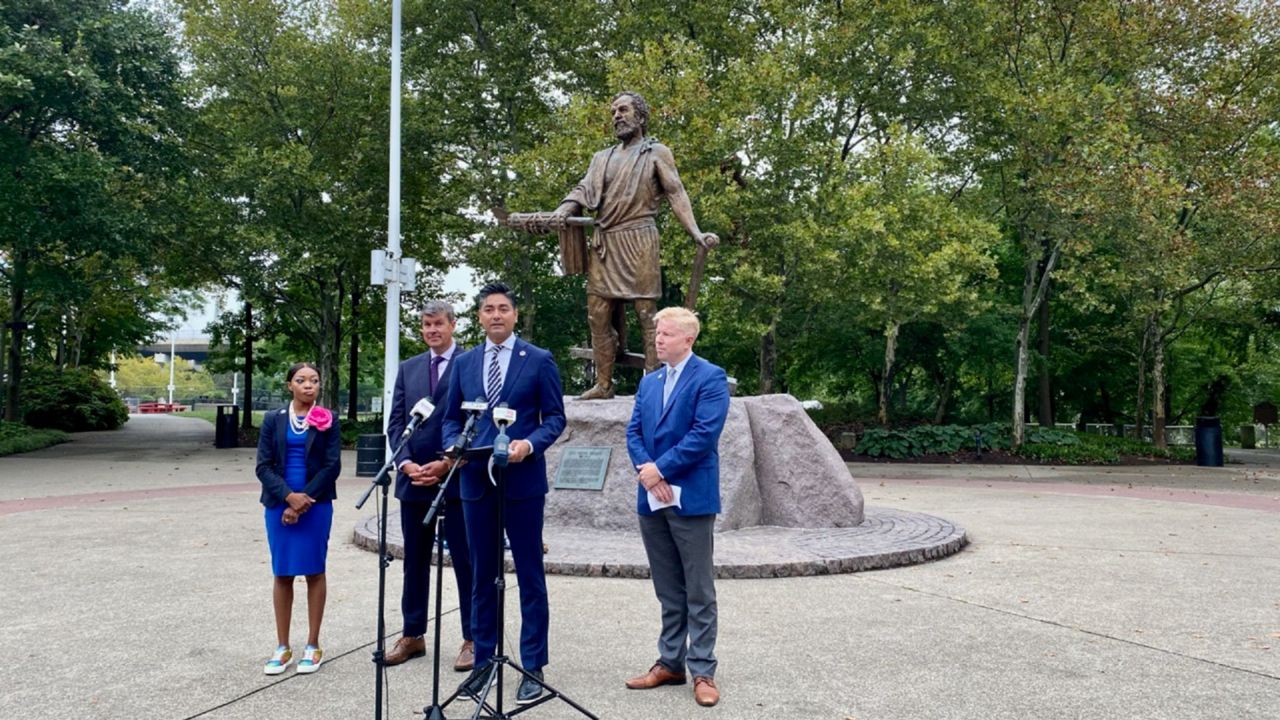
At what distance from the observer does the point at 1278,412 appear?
32969 mm

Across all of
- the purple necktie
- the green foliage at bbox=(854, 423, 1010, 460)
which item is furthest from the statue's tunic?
the green foliage at bbox=(854, 423, 1010, 460)

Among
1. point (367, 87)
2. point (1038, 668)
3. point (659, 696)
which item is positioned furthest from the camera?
point (367, 87)

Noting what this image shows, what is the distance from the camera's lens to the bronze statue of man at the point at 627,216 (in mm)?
8016

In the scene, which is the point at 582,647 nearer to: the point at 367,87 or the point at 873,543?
the point at 873,543

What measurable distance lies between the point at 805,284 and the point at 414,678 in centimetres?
1586

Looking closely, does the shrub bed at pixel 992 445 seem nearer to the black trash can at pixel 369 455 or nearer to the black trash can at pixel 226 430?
the black trash can at pixel 369 455

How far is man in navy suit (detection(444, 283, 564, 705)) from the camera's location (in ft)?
12.8

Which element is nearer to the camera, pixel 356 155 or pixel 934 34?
pixel 934 34

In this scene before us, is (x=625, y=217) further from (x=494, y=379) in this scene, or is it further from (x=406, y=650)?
(x=406, y=650)

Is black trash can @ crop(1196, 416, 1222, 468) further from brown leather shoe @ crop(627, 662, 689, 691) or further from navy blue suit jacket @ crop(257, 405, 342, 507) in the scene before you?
navy blue suit jacket @ crop(257, 405, 342, 507)

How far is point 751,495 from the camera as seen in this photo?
26.7 ft

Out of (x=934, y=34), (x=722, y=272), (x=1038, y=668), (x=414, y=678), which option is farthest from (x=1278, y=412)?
(x=414, y=678)

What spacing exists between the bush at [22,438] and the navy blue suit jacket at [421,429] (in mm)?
19696

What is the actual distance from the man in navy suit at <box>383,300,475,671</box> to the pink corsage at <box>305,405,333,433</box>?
30 centimetres
